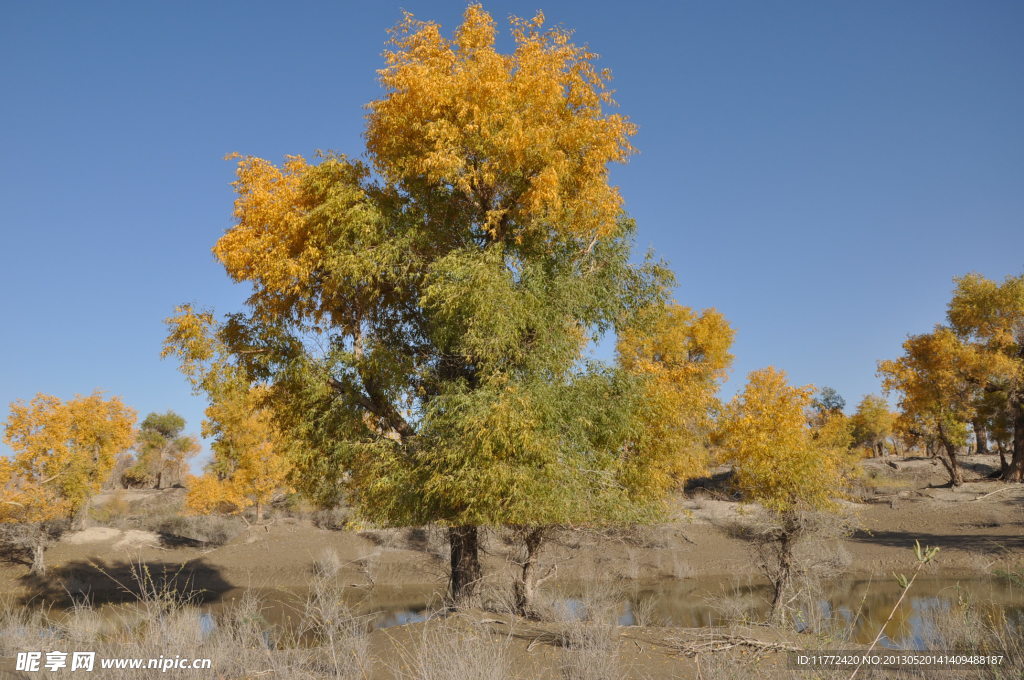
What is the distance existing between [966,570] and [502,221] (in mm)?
21492

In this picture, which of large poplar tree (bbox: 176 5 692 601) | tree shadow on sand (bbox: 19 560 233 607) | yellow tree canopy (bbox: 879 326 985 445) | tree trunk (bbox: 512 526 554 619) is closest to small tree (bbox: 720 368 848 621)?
large poplar tree (bbox: 176 5 692 601)

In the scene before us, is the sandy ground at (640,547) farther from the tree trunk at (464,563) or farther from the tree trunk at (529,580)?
the tree trunk at (464,563)

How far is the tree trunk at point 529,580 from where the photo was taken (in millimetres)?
10445

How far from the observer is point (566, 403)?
9062 millimetres

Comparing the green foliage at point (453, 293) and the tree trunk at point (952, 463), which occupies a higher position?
the green foliage at point (453, 293)

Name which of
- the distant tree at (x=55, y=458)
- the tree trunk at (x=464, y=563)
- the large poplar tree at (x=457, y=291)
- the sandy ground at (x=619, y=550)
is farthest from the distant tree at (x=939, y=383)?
the distant tree at (x=55, y=458)

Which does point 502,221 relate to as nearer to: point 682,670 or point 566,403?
point 566,403

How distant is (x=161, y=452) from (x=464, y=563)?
52625mm

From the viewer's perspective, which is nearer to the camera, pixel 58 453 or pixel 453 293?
pixel 453 293

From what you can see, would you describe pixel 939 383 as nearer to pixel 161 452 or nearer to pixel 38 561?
pixel 38 561

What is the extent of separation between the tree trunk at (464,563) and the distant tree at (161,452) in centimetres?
4991

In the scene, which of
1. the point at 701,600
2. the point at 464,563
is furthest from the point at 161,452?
the point at 464,563

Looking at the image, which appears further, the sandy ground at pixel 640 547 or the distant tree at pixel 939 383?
the distant tree at pixel 939 383

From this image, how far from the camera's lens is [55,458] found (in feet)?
77.3
